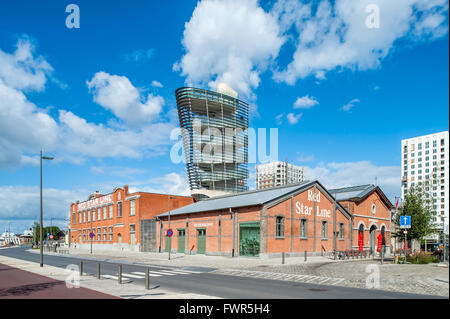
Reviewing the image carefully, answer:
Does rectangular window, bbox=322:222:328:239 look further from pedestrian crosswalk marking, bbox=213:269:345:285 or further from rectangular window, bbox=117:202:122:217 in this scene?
rectangular window, bbox=117:202:122:217

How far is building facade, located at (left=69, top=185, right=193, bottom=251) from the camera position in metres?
52.2

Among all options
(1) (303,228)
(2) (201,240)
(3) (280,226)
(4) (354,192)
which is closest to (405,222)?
(3) (280,226)

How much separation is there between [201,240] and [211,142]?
42187mm

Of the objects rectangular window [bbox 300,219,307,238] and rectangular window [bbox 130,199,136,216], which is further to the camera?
rectangular window [bbox 130,199,136,216]

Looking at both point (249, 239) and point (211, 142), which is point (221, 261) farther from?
point (211, 142)

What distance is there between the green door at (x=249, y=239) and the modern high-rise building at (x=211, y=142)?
4356cm

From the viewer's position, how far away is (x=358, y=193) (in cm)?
4441

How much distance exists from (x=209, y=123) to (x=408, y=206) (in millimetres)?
51563

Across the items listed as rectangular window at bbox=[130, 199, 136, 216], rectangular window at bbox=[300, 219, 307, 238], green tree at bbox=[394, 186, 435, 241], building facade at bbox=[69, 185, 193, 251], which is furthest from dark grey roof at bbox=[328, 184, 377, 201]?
rectangular window at bbox=[130, 199, 136, 216]
